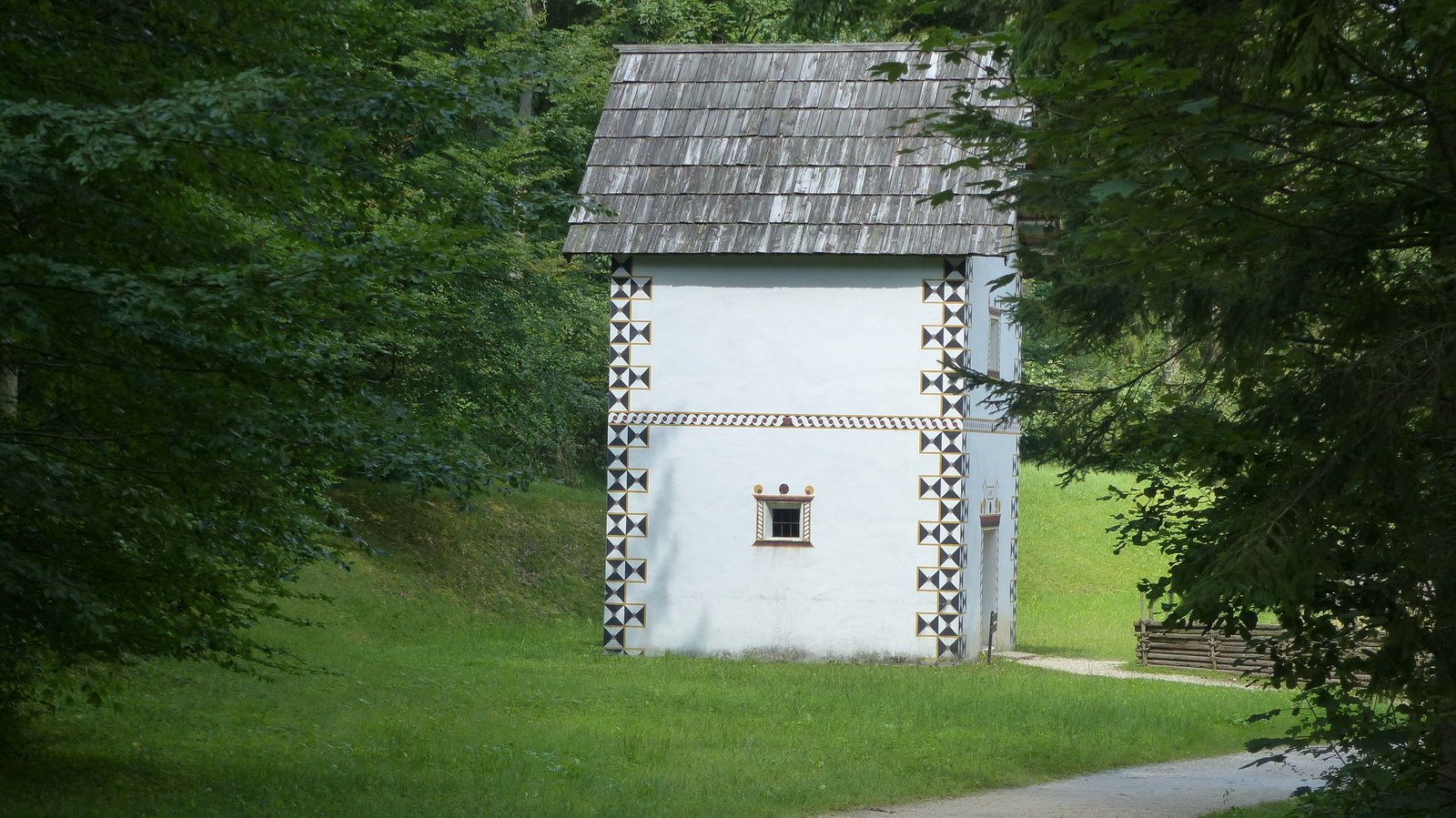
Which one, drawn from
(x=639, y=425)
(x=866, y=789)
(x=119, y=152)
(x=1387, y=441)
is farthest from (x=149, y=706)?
(x=1387, y=441)

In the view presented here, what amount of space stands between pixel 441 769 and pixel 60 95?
5.26m

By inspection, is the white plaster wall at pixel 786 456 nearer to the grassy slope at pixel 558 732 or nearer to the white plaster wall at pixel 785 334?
the white plaster wall at pixel 785 334

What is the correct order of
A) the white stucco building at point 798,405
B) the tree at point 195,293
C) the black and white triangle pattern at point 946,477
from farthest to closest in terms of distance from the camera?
the white stucco building at point 798,405, the black and white triangle pattern at point 946,477, the tree at point 195,293

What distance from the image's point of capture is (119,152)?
5773 millimetres

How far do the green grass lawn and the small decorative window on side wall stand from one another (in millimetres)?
5211

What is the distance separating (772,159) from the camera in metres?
20.0

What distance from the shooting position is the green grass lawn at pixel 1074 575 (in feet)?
80.7

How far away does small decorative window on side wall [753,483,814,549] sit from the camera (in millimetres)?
19062

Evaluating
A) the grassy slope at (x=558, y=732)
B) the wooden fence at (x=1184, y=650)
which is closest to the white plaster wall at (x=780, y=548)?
the grassy slope at (x=558, y=732)

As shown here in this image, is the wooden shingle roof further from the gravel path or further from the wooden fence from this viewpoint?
the gravel path

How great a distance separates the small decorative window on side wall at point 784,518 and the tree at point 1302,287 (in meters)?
11.7


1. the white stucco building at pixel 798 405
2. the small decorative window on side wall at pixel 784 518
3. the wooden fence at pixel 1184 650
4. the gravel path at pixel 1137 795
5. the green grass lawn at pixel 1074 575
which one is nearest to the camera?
the gravel path at pixel 1137 795

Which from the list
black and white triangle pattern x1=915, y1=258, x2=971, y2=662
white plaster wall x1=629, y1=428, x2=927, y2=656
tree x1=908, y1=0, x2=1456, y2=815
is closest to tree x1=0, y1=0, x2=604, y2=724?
tree x1=908, y1=0, x2=1456, y2=815

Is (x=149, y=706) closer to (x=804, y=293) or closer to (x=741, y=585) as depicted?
(x=741, y=585)
